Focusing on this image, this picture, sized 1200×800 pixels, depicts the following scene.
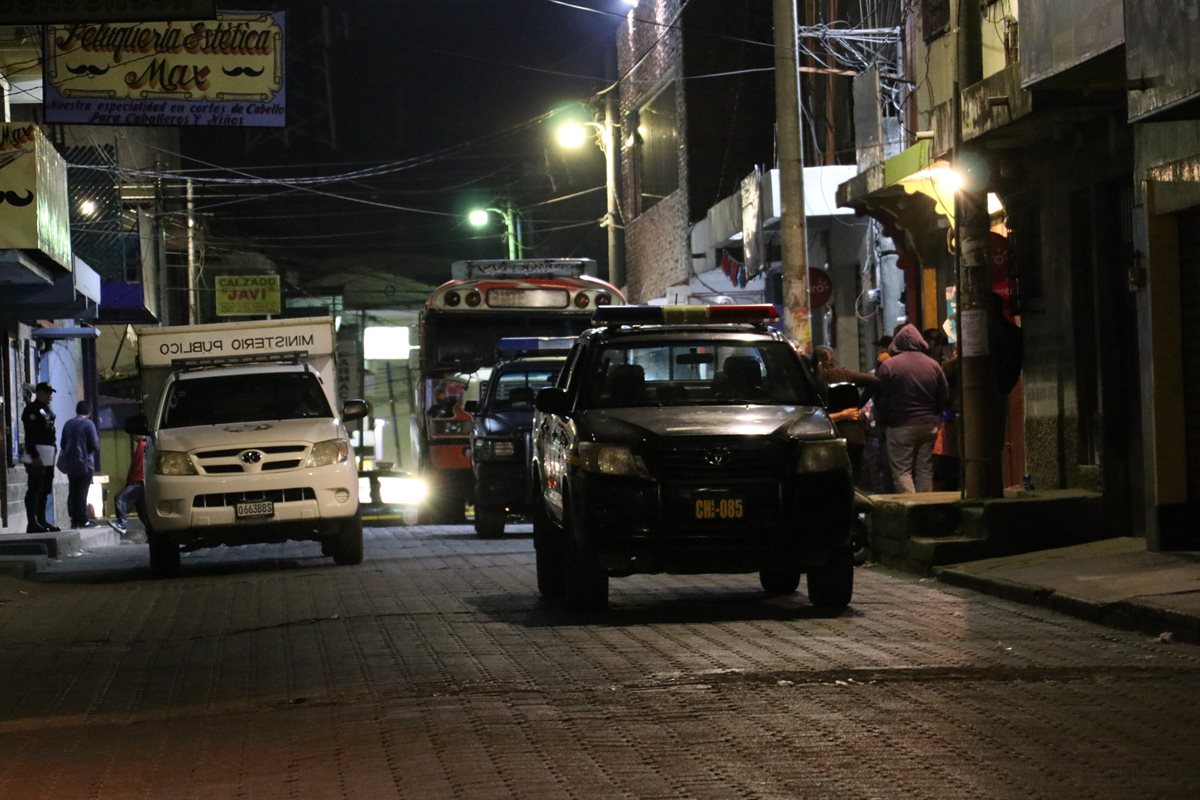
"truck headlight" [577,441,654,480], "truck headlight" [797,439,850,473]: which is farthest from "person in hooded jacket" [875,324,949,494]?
"truck headlight" [577,441,654,480]

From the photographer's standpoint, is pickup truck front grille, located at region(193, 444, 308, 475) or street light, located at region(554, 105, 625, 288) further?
street light, located at region(554, 105, 625, 288)

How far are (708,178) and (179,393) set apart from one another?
65.9ft

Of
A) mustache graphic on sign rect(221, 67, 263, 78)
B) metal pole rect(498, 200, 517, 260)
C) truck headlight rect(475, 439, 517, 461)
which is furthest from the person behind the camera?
metal pole rect(498, 200, 517, 260)

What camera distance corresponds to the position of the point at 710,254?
34.8 m

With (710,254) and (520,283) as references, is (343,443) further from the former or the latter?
(710,254)

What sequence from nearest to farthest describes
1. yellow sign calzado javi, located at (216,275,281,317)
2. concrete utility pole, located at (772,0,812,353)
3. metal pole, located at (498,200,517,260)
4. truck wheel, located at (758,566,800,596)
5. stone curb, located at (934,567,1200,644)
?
stone curb, located at (934,567,1200,644)
truck wheel, located at (758,566,800,596)
concrete utility pole, located at (772,0,812,353)
metal pole, located at (498,200,517,260)
yellow sign calzado javi, located at (216,275,281,317)

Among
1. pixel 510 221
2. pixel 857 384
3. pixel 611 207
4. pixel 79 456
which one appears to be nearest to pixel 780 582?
pixel 857 384

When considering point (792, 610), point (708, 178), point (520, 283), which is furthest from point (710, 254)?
point (792, 610)

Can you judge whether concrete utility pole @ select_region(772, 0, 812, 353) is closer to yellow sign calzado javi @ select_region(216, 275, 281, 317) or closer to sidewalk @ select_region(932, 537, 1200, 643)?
sidewalk @ select_region(932, 537, 1200, 643)

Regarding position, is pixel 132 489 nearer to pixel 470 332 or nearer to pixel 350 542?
pixel 470 332

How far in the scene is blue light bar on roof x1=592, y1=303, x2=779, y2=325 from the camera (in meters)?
13.2

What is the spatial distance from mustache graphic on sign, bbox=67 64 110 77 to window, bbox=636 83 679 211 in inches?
745

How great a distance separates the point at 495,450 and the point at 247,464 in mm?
4268

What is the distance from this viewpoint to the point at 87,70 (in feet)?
68.6
